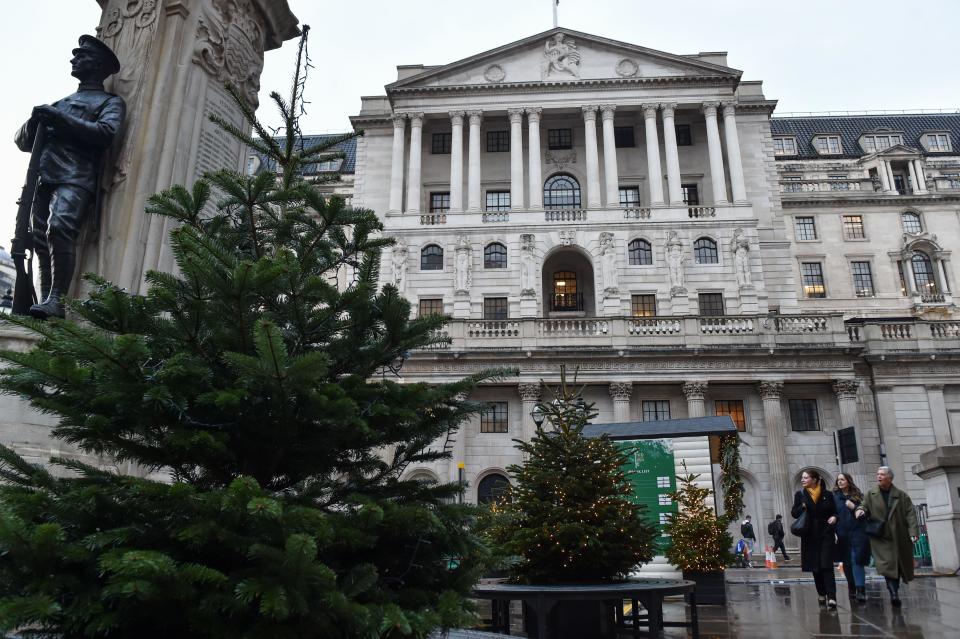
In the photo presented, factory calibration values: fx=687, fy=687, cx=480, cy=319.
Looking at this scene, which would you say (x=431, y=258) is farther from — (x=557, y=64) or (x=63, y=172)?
(x=63, y=172)

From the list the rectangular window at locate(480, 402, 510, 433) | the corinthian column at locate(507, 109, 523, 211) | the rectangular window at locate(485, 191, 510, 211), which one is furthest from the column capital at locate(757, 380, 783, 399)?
the rectangular window at locate(485, 191, 510, 211)

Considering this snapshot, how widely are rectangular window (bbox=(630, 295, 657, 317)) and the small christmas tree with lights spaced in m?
30.1

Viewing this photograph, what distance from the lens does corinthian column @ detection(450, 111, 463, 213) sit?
41.9 meters

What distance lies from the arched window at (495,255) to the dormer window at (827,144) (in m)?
41.5

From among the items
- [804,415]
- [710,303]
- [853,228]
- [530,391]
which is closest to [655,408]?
[530,391]

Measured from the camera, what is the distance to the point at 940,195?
5469 cm

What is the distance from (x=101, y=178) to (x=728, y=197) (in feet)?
130

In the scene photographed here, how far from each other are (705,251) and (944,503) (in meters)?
25.8

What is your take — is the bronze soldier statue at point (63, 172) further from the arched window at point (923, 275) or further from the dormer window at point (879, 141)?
the dormer window at point (879, 141)

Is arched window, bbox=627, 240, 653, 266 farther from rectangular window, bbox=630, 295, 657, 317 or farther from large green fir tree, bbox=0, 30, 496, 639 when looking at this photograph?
large green fir tree, bbox=0, 30, 496, 639

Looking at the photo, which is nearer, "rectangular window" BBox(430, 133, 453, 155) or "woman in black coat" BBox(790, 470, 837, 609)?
"woman in black coat" BBox(790, 470, 837, 609)

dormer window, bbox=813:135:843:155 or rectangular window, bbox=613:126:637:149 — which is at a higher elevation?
dormer window, bbox=813:135:843:155

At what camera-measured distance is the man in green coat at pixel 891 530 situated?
417 inches

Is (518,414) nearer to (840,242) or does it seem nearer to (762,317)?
(762,317)
